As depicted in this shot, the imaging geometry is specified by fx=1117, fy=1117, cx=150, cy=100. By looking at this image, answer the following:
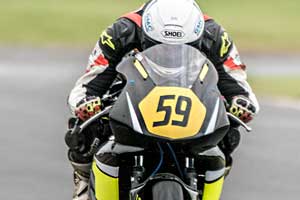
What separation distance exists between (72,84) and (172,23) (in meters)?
14.9

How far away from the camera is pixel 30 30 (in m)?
35.2

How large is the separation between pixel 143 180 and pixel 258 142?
8366mm

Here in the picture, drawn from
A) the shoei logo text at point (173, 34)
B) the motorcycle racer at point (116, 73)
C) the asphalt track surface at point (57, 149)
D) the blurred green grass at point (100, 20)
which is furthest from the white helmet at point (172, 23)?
the blurred green grass at point (100, 20)

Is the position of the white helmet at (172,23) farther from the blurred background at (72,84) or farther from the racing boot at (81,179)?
the blurred background at (72,84)

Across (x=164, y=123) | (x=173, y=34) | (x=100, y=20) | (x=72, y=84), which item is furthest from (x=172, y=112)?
(x=100, y=20)

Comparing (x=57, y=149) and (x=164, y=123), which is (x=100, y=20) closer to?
(x=57, y=149)

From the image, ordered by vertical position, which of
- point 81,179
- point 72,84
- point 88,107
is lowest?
point 72,84

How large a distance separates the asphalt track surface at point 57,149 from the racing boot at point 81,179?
108 inches

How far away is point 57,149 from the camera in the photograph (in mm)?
12570

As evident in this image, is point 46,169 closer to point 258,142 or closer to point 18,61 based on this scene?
point 258,142

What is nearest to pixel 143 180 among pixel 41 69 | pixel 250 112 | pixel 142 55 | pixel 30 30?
pixel 142 55

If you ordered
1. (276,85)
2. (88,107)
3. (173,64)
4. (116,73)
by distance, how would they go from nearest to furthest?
(173,64)
(88,107)
(116,73)
(276,85)

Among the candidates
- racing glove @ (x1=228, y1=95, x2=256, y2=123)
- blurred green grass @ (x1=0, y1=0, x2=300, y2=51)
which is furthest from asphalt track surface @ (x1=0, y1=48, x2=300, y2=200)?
blurred green grass @ (x1=0, y1=0, x2=300, y2=51)

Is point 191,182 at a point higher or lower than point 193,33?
lower
